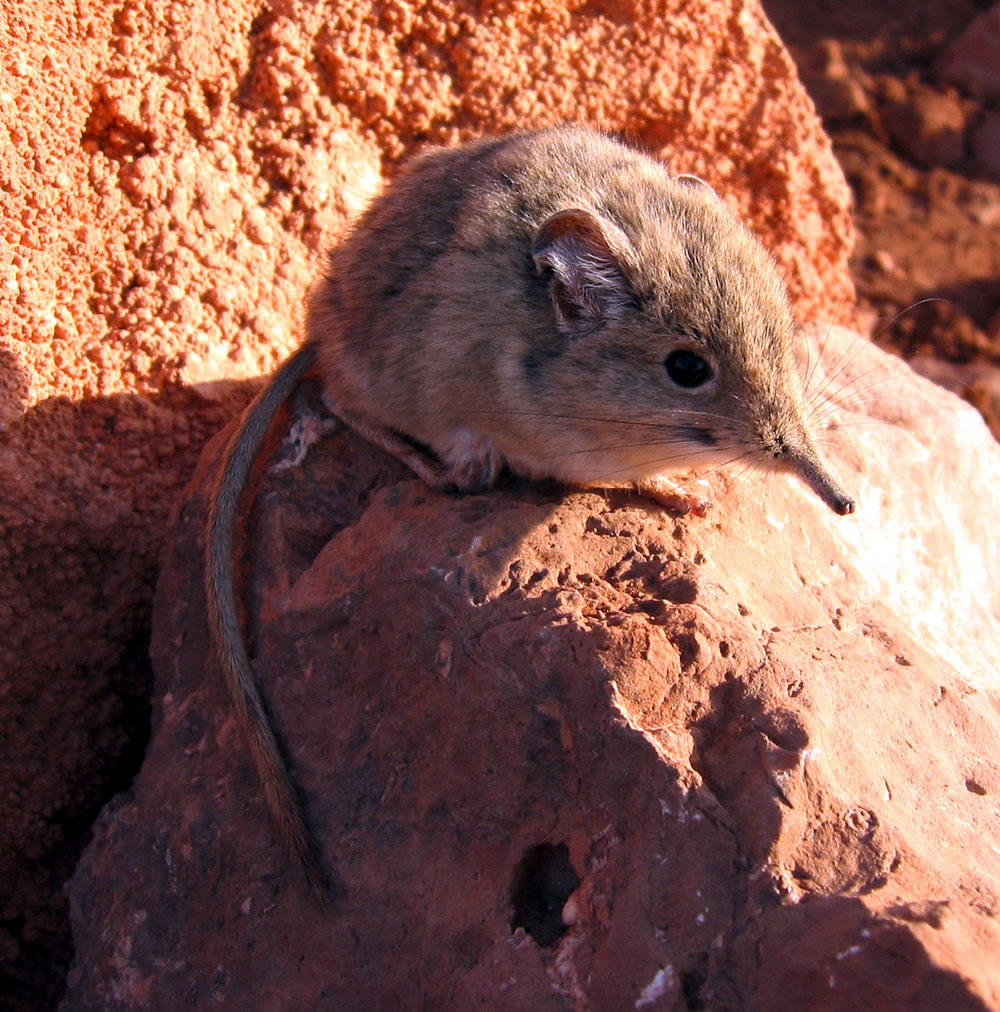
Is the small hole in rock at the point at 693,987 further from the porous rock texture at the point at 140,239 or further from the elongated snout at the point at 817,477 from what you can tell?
the porous rock texture at the point at 140,239

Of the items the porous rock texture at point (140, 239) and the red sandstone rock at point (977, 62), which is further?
the red sandstone rock at point (977, 62)

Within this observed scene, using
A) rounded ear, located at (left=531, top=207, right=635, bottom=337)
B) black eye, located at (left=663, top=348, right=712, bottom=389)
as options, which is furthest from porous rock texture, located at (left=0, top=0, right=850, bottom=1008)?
black eye, located at (left=663, top=348, right=712, bottom=389)

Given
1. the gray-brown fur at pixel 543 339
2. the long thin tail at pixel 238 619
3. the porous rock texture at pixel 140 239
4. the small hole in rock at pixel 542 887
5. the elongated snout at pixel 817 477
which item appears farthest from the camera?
the porous rock texture at pixel 140 239

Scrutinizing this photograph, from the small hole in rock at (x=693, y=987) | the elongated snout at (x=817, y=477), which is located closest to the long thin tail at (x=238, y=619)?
the small hole in rock at (x=693, y=987)

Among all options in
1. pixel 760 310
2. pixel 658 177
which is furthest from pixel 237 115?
pixel 760 310

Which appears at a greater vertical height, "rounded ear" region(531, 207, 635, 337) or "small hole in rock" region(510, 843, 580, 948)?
"rounded ear" region(531, 207, 635, 337)

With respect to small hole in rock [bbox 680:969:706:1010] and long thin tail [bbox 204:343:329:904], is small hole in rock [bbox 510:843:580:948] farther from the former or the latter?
long thin tail [bbox 204:343:329:904]
